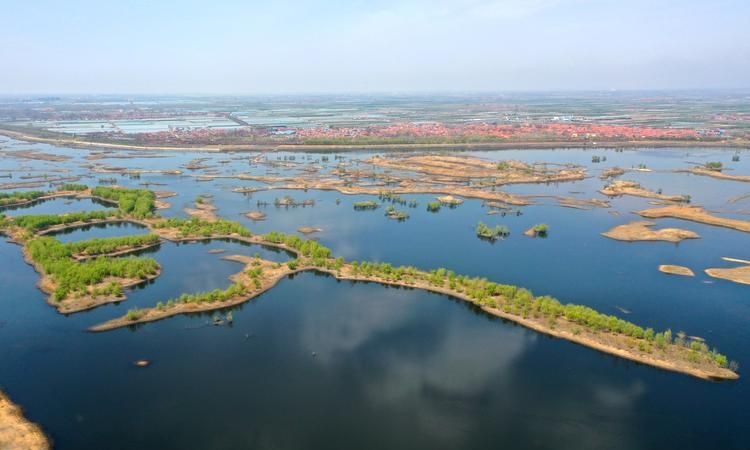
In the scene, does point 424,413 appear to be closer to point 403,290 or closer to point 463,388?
point 463,388

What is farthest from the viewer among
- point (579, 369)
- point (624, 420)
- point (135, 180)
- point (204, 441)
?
point (135, 180)

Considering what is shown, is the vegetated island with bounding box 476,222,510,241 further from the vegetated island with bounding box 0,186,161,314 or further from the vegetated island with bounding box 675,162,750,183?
the vegetated island with bounding box 675,162,750,183

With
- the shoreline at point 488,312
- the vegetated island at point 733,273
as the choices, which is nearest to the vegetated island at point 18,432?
the shoreline at point 488,312

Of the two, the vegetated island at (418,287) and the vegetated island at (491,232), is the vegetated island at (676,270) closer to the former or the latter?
the vegetated island at (418,287)

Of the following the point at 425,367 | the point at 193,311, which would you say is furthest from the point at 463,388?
the point at 193,311

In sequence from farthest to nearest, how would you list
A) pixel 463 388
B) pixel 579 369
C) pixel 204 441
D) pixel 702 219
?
pixel 702 219, pixel 579 369, pixel 463 388, pixel 204 441

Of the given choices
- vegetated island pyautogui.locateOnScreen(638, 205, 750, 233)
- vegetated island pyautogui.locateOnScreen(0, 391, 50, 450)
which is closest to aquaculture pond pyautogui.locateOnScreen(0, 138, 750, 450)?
vegetated island pyautogui.locateOnScreen(0, 391, 50, 450)
